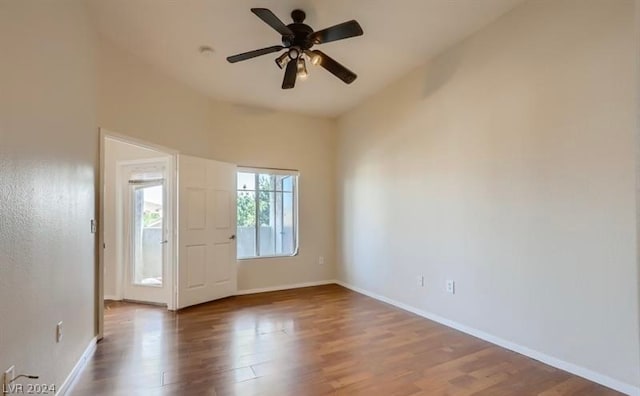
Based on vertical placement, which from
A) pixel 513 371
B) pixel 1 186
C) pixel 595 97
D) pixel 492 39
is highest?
pixel 492 39

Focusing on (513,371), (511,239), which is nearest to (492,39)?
(511,239)

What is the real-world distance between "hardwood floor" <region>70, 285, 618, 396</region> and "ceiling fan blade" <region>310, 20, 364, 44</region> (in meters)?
2.54

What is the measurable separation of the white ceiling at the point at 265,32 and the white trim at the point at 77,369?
282 centimetres

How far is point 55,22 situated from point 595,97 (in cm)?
374

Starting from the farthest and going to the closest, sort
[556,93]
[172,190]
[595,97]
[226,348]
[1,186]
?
[172,190]
[226,348]
[556,93]
[595,97]
[1,186]

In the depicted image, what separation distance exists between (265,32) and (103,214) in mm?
2321

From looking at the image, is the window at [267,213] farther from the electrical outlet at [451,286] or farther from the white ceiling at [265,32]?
the electrical outlet at [451,286]

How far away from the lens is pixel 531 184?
282 centimetres

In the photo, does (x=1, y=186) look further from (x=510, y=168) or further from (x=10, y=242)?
(x=510, y=168)

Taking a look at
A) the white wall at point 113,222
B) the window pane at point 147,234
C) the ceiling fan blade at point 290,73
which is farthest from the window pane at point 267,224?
the ceiling fan blade at point 290,73

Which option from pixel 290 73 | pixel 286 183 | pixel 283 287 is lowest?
pixel 283 287

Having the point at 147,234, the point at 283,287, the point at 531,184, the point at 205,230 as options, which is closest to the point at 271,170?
the point at 205,230

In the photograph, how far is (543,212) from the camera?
273 cm

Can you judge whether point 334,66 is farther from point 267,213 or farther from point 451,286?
point 267,213
